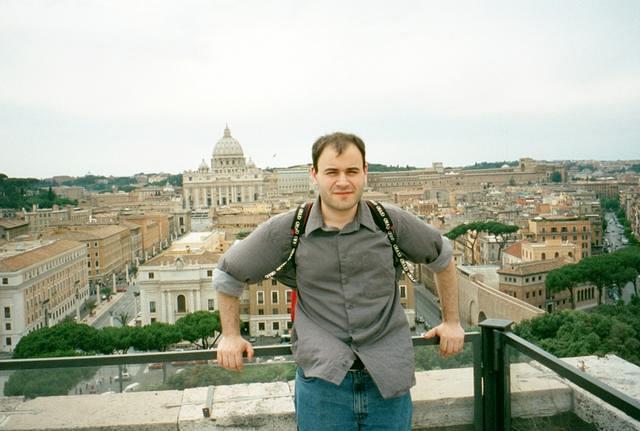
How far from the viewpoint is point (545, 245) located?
2061 centimetres

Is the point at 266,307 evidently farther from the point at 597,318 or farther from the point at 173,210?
the point at 173,210

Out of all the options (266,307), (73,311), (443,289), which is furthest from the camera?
(73,311)

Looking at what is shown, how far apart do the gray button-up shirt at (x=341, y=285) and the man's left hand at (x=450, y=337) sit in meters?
0.22

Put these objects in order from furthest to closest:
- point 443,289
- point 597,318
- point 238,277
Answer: point 597,318 < point 443,289 < point 238,277

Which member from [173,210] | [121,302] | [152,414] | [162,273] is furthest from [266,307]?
[173,210]

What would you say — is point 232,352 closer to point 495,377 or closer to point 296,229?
point 296,229

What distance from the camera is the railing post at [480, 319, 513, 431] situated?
6.05 ft

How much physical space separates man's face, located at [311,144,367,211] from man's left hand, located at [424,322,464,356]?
470 mm

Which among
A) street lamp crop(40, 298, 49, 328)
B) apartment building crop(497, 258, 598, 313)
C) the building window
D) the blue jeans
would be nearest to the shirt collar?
the blue jeans

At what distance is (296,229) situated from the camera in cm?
150

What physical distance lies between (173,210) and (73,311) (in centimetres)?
3082

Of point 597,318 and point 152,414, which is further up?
point 152,414

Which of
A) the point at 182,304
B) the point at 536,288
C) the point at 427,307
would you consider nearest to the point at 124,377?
the point at 182,304

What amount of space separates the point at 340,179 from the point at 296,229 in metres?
0.16
